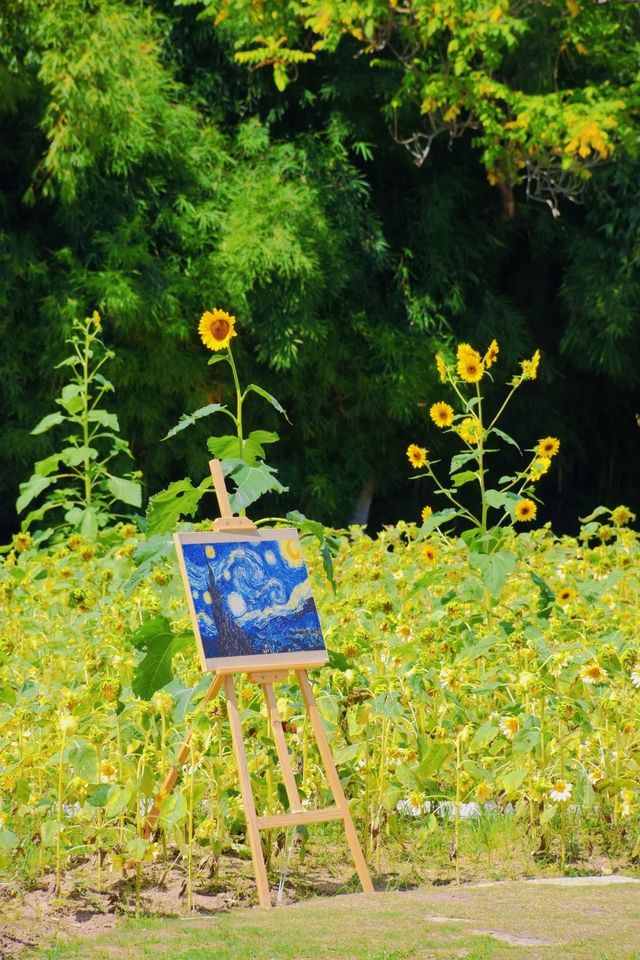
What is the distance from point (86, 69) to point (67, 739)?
677cm

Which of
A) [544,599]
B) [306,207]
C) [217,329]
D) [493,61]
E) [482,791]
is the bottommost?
[482,791]

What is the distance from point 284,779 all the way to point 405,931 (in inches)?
24.3

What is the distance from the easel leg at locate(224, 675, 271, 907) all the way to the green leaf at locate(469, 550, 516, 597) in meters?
1.18

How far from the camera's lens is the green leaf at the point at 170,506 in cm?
367

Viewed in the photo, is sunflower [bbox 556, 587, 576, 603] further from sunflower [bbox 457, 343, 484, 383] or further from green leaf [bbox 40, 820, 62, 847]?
green leaf [bbox 40, 820, 62, 847]

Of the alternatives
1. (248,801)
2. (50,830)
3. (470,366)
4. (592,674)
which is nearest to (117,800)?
(50,830)

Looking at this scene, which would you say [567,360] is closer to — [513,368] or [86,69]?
[513,368]

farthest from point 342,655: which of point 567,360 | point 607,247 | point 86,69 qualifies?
point 567,360

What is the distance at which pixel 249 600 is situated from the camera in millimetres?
3451

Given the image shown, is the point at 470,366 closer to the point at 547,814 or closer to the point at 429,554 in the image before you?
the point at 429,554

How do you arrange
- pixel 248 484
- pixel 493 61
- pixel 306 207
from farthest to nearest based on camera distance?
pixel 306 207, pixel 493 61, pixel 248 484

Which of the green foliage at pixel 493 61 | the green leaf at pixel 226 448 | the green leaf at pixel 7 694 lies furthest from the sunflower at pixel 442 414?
the green foliage at pixel 493 61

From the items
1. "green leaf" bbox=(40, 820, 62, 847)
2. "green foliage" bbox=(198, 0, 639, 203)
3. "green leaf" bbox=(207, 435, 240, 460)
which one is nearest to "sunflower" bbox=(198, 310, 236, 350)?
"green leaf" bbox=(207, 435, 240, 460)

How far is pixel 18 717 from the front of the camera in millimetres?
3410
